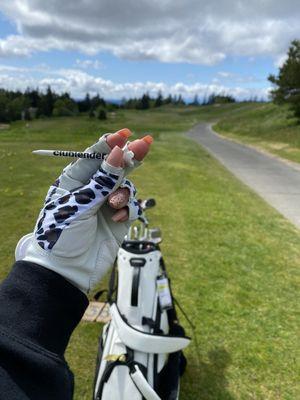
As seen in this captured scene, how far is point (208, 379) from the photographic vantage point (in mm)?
4023

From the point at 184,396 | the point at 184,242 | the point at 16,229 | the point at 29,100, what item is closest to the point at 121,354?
the point at 184,396

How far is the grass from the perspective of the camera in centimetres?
406

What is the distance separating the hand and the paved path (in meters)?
8.08

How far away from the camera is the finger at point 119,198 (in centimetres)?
167

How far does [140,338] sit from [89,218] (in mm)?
1913

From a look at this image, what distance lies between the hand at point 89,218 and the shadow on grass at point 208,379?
2.71 meters

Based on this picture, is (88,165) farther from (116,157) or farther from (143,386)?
(143,386)

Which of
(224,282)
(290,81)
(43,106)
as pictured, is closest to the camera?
(224,282)

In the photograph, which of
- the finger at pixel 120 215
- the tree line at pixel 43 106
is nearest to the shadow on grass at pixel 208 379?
the finger at pixel 120 215

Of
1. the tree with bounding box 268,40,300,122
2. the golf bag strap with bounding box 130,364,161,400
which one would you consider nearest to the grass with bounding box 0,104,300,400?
the golf bag strap with bounding box 130,364,161,400

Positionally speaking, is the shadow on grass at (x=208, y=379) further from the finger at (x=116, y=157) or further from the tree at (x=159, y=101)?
the tree at (x=159, y=101)

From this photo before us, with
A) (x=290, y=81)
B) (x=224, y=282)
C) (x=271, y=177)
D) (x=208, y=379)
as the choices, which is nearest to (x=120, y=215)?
(x=208, y=379)

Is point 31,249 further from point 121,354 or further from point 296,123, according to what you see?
point 296,123

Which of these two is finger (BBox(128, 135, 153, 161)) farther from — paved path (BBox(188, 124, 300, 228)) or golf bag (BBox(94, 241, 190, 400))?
paved path (BBox(188, 124, 300, 228))
